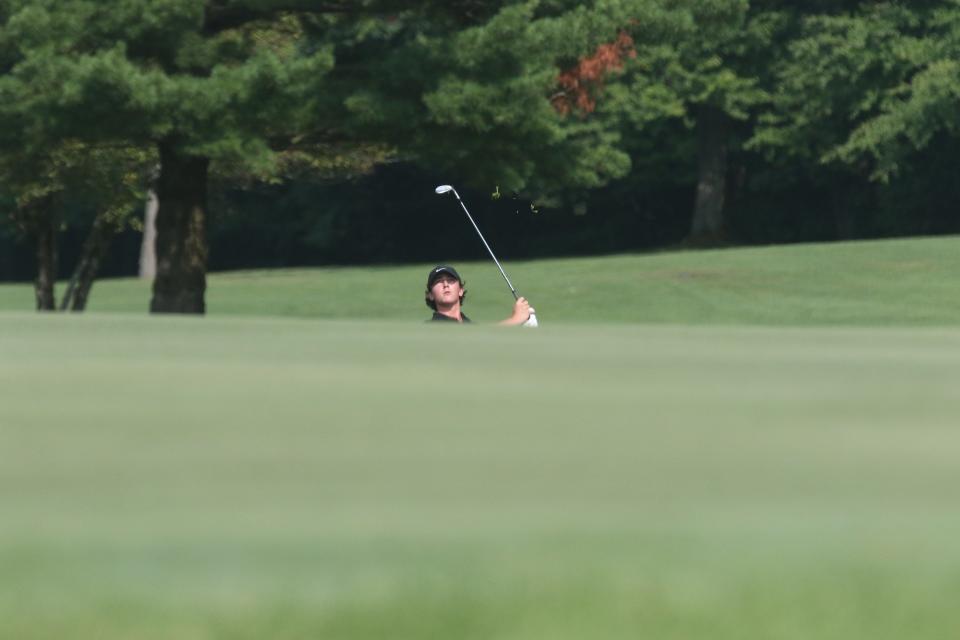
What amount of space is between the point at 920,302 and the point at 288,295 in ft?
33.0

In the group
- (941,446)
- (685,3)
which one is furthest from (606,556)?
(685,3)

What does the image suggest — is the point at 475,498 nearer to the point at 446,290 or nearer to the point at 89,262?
the point at 446,290

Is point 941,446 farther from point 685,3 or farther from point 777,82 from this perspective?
point 777,82

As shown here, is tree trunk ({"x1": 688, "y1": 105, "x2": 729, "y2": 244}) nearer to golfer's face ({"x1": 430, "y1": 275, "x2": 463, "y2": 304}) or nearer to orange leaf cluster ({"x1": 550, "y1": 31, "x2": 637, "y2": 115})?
orange leaf cluster ({"x1": 550, "y1": 31, "x2": 637, "y2": 115})

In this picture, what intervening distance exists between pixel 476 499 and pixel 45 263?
24.4 m

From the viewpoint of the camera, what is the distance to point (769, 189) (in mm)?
52438

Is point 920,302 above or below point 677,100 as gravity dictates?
below

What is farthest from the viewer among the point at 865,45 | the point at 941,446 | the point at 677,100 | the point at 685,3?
the point at 677,100

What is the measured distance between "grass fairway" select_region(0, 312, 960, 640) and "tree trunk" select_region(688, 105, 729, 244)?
42284 mm

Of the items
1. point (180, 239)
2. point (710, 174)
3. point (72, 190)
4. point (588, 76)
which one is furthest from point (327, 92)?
point (710, 174)

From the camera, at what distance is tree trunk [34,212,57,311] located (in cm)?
2619

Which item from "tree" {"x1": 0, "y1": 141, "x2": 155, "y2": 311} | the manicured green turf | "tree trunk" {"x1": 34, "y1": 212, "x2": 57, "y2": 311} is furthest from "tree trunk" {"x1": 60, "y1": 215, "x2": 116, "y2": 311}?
the manicured green turf

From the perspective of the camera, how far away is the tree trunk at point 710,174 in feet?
154

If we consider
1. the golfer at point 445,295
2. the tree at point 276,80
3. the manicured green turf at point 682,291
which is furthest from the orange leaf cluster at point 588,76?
the golfer at point 445,295
